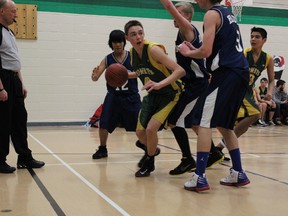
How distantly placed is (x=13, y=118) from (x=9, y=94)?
0.28m

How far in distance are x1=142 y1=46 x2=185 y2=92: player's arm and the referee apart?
1453mm

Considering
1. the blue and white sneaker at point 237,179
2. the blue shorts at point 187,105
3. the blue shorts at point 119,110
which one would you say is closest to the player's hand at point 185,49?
the blue shorts at point 187,105

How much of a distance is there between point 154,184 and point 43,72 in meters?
6.96

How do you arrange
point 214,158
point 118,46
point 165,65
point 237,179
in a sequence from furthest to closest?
point 118,46
point 214,158
point 165,65
point 237,179

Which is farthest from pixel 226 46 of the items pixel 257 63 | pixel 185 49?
pixel 257 63

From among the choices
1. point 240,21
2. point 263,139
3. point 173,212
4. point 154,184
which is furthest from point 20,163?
point 240,21

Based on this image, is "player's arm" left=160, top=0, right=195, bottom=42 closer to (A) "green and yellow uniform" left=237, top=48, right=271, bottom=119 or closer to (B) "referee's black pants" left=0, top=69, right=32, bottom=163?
(A) "green and yellow uniform" left=237, top=48, right=271, bottom=119

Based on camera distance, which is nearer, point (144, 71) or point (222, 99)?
point (222, 99)

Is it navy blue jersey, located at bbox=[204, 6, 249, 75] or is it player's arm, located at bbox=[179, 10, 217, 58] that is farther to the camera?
navy blue jersey, located at bbox=[204, 6, 249, 75]

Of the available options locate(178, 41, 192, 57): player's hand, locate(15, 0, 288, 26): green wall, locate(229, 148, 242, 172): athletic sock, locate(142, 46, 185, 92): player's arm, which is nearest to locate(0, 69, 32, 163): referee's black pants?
locate(142, 46, 185, 92): player's arm

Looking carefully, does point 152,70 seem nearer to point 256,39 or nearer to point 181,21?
point 181,21

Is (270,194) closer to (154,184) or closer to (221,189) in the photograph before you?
(221,189)

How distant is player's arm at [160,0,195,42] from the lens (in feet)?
11.7

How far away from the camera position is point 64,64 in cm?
1013
